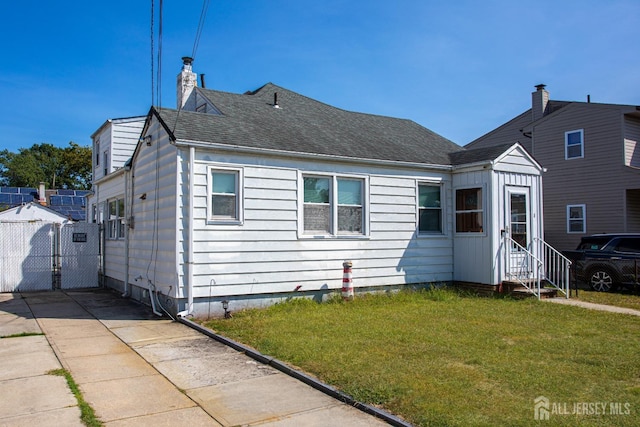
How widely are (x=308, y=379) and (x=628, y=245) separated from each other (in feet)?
39.5

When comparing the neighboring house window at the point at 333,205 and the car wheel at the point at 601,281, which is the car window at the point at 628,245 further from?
the neighboring house window at the point at 333,205

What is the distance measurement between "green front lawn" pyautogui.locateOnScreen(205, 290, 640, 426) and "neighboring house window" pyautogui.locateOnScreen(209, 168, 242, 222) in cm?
191

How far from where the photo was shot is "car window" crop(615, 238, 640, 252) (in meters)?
14.0

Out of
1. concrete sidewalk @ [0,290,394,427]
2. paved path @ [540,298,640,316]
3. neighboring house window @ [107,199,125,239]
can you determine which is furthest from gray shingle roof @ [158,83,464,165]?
paved path @ [540,298,640,316]

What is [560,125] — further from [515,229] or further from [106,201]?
[106,201]

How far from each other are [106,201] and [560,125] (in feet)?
57.6

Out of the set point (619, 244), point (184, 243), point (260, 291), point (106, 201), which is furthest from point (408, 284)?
point (106, 201)

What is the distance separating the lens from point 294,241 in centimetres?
1063

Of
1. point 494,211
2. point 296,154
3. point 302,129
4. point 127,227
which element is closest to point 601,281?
point 494,211

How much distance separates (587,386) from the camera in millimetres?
5254

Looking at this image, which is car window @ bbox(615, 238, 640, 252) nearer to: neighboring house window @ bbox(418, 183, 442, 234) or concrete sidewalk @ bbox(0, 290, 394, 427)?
neighboring house window @ bbox(418, 183, 442, 234)

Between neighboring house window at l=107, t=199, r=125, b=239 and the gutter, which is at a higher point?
the gutter

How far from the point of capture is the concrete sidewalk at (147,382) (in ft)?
15.5

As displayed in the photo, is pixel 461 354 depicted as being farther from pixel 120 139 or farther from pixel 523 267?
pixel 120 139
